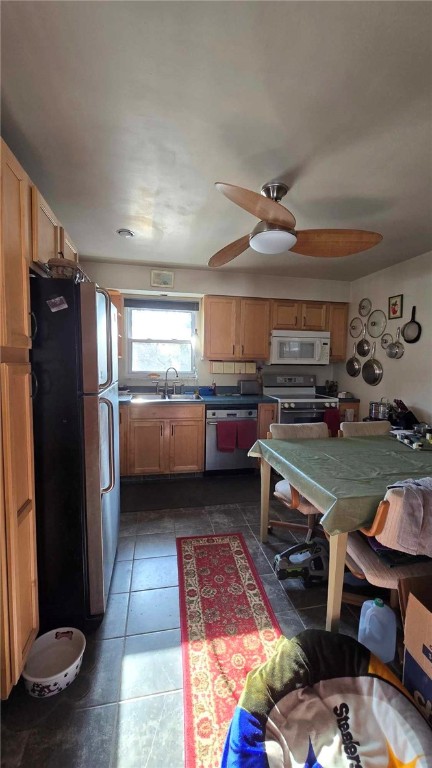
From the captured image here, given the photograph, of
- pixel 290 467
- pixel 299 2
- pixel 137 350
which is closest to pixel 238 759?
pixel 290 467

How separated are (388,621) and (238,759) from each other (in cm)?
86

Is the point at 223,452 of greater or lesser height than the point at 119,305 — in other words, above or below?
below

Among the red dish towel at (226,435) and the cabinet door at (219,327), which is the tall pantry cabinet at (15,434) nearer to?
the red dish towel at (226,435)

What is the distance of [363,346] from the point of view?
3.84 m

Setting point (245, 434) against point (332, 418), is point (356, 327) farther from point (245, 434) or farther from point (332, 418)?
point (245, 434)

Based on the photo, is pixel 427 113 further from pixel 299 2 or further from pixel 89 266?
pixel 89 266

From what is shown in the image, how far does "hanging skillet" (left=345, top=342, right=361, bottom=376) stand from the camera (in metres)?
3.95

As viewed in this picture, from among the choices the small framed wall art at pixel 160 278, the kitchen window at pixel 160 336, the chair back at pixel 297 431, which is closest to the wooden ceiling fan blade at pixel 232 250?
the chair back at pixel 297 431

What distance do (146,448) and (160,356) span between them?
1.23 meters

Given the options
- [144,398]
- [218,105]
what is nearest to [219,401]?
[144,398]

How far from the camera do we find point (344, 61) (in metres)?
1.07

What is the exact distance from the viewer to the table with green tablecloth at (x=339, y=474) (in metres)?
1.31

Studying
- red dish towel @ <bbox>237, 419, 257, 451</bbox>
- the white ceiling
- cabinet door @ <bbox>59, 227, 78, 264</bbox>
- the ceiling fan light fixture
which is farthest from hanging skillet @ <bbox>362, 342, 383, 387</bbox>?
cabinet door @ <bbox>59, 227, 78, 264</bbox>

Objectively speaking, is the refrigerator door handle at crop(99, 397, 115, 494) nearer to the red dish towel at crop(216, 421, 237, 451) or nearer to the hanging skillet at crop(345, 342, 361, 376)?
the red dish towel at crop(216, 421, 237, 451)
